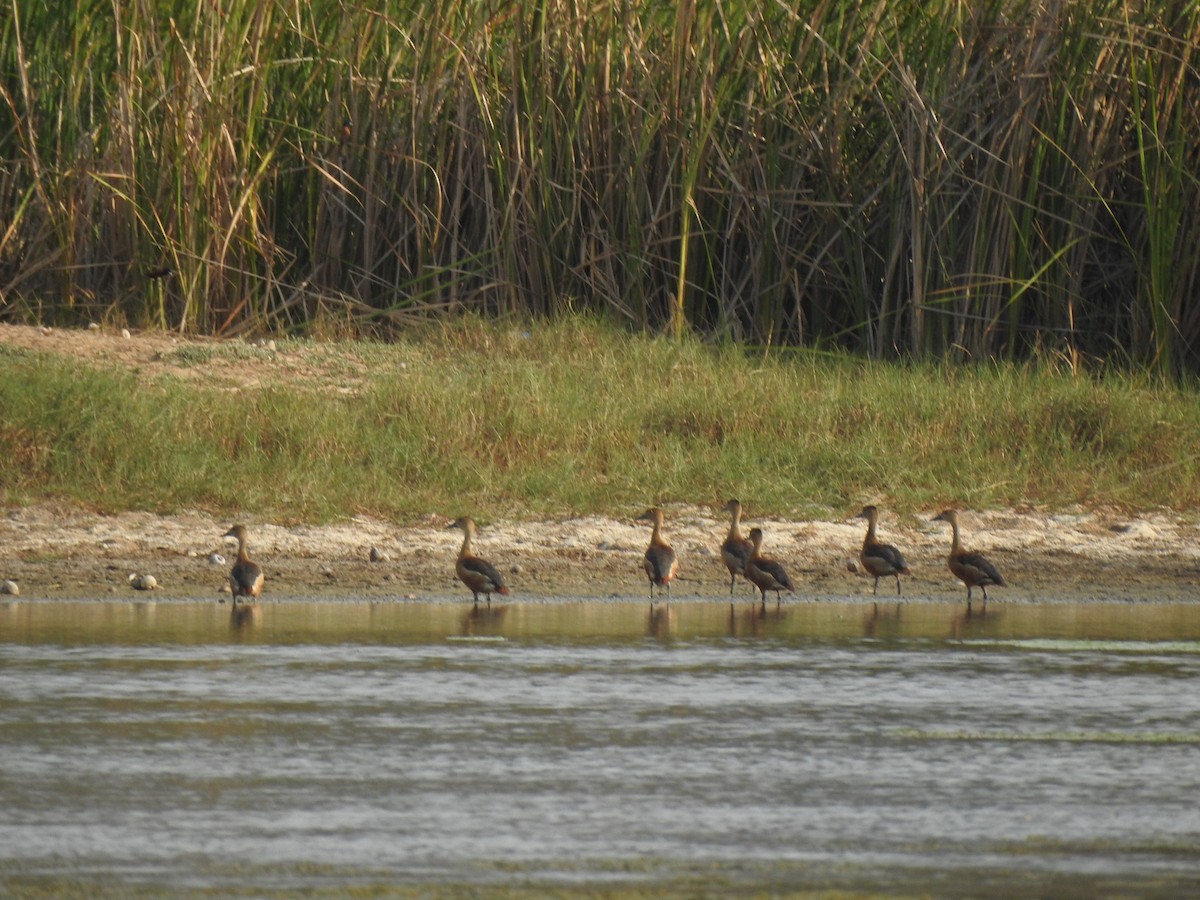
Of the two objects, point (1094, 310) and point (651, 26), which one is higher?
point (651, 26)

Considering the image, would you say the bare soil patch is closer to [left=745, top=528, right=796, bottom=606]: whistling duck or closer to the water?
[left=745, top=528, right=796, bottom=606]: whistling duck

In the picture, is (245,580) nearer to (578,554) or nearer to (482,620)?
(482,620)

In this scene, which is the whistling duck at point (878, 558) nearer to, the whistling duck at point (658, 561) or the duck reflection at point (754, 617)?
the duck reflection at point (754, 617)

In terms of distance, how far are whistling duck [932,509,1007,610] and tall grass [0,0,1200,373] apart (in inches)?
152

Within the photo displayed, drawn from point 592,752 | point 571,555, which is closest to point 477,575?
point 571,555

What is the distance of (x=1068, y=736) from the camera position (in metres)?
6.47

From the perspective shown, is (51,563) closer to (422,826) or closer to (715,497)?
(715,497)

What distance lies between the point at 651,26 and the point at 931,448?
412 centimetres

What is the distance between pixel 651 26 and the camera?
14.3m

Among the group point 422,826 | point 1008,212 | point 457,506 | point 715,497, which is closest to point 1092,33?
point 1008,212

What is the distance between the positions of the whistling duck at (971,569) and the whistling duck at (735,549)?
884mm

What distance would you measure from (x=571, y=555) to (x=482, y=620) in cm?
143

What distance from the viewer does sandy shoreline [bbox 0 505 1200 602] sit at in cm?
965

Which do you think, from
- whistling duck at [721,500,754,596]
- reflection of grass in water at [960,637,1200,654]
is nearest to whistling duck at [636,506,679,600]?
whistling duck at [721,500,754,596]
